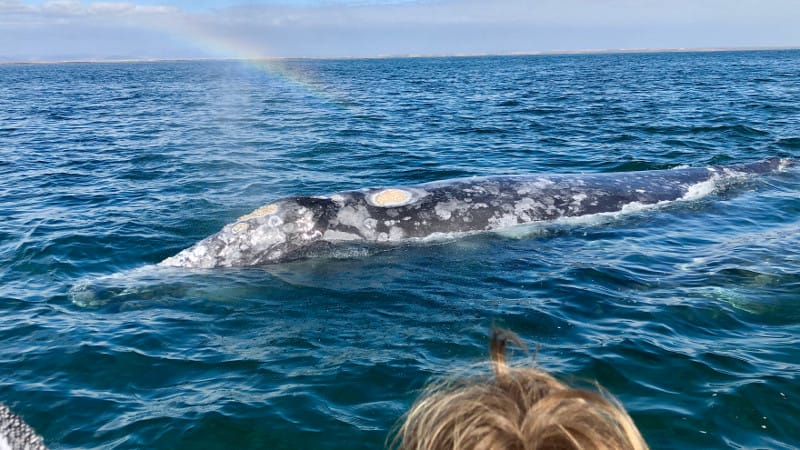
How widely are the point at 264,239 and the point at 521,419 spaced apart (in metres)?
8.08

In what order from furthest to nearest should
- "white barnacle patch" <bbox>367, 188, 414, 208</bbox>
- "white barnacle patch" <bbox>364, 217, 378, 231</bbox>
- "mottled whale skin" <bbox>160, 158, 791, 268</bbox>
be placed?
1. "white barnacle patch" <bbox>367, 188, 414, 208</bbox>
2. "white barnacle patch" <bbox>364, 217, 378, 231</bbox>
3. "mottled whale skin" <bbox>160, 158, 791, 268</bbox>

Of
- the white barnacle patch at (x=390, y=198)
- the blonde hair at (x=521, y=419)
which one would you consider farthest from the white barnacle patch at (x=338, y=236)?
the blonde hair at (x=521, y=419)

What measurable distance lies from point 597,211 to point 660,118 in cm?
1626

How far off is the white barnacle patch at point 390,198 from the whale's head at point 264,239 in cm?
80

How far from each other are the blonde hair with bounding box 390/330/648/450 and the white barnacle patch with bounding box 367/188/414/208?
27.2 feet

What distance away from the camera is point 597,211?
36.1ft

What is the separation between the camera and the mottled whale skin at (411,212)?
9531 mm

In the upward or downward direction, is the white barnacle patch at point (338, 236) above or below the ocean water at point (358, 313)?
above

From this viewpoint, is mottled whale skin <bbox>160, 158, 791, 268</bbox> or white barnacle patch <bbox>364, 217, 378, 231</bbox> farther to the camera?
white barnacle patch <bbox>364, 217, 378, 231</bbox>

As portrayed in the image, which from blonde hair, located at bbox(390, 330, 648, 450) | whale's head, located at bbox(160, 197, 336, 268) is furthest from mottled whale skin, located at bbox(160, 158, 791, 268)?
blonde hair, located at bbox(390, 330, 648, 450)

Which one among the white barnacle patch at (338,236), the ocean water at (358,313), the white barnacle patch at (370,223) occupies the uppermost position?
the white barnacle patch at (370,223)

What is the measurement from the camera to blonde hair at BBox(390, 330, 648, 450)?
1844mm

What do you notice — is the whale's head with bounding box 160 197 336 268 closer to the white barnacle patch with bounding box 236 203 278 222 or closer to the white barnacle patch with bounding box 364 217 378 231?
the white barnacle patch with bounding box 236 203 278 222

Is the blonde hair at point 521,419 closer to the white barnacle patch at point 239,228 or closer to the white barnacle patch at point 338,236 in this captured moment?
the white barnacle patch at point 338,236
